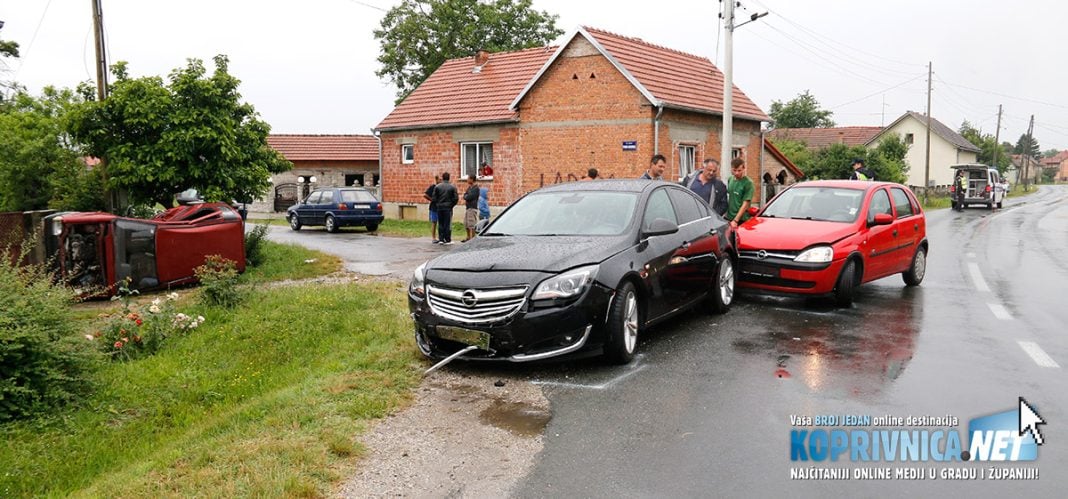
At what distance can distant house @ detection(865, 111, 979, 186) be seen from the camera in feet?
220

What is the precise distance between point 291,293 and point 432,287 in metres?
5.52

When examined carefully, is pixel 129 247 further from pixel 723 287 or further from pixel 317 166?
pixel 317 166

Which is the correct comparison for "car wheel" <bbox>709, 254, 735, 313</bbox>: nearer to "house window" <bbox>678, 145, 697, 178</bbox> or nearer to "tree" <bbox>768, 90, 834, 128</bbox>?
"house window" <bbox>678, 145, 697, 178</bbox>

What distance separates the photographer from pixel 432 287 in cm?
655

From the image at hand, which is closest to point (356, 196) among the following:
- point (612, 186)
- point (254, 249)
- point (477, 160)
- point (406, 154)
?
point (477, 160)

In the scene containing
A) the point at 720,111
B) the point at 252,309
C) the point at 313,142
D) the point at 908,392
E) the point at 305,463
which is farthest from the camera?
the point at 313,142

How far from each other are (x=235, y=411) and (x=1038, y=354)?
6.95 metres

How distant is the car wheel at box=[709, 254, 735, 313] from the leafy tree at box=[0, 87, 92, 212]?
1231 cm

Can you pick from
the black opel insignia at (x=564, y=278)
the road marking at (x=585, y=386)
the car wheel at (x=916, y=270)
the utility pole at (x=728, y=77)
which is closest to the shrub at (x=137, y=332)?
the black opel insignia at (x=564, y=278)

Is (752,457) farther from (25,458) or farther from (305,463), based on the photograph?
(25,458)

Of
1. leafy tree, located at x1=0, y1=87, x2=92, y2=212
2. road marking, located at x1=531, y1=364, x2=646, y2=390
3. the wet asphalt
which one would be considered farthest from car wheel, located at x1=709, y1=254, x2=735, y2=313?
leafy tree, located at x1=0, y1=87, x2=92, y2=212

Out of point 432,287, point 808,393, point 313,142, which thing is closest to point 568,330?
point 432,287

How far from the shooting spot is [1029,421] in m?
5.16

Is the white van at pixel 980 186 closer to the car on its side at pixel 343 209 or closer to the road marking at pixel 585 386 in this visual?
the car on its side at pixel 343 209
